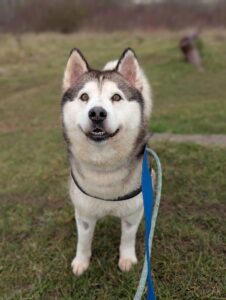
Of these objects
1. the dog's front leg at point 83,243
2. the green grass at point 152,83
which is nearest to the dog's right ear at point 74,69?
the dog's front leg at point 83,243

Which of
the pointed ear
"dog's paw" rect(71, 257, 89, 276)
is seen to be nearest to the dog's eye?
the pointed ear

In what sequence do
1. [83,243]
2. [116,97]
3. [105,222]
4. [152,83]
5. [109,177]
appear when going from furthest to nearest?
[152,83], [105,222], [83,243], [109,177], [116,97]

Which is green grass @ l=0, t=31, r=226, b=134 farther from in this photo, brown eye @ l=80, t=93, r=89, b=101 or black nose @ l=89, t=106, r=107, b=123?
black nose @ l=89, t=106, r=107, b=123

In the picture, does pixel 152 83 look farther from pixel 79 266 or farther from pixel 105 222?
pixel 79 266

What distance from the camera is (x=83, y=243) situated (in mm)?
2516

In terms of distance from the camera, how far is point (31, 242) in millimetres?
2871

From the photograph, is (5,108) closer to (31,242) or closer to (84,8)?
(31,242)

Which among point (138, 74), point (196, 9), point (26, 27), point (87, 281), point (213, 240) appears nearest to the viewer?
point (138, 74)

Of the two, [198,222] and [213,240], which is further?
[198,222]

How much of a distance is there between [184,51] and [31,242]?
874cm

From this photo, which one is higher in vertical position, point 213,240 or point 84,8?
point 84,8

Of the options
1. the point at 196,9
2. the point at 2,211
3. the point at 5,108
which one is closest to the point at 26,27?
the point at 196,9

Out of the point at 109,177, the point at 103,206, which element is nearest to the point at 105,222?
the point at 103,206

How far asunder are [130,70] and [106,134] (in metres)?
0.55
